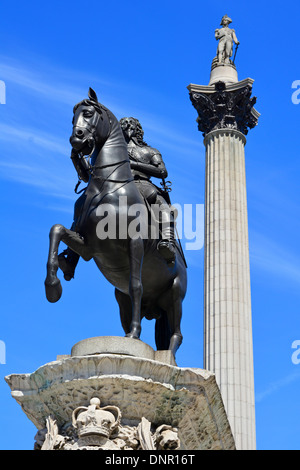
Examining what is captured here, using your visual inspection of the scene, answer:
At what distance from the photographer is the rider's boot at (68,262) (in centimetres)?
1085

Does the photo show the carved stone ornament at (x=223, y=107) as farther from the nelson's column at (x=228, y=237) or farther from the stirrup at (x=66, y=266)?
the stirrup at (x=66, y=266)

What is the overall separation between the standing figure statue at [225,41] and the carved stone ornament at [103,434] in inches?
1023

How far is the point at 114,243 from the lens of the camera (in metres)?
10.5

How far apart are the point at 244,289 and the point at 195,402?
19.5 metres

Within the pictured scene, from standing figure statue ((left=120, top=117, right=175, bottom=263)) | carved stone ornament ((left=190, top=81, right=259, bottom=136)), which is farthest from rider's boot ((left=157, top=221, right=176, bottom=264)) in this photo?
carved stone ornament ((left=190, top=81, right=259, bottom=136))

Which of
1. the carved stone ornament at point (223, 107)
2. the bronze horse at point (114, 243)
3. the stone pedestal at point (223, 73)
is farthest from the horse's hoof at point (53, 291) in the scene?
the stone pedestal at point (223, 73)

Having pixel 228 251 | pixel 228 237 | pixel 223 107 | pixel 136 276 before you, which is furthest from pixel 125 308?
pixel 223 107

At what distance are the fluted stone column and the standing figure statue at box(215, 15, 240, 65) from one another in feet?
7.06

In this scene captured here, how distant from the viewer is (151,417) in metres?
9.34

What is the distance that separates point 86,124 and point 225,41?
2472cm

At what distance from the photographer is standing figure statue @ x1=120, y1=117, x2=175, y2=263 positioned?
441 inches

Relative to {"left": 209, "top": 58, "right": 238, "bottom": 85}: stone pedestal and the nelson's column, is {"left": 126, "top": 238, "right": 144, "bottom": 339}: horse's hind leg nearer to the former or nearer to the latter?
the nelson's column

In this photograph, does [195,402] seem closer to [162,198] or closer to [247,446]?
[162,198]

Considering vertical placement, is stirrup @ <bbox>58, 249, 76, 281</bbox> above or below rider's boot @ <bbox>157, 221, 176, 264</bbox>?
below
